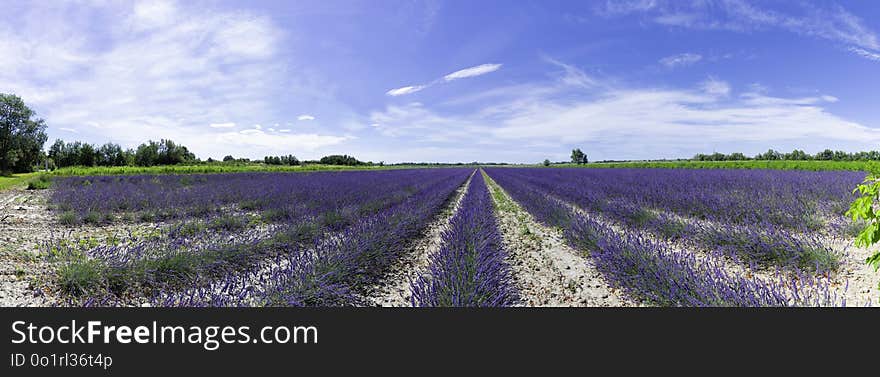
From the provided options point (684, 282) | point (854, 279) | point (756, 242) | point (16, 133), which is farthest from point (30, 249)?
point (16, 133)

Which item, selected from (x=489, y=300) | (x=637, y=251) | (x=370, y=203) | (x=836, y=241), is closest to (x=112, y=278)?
(x=489, y=300)

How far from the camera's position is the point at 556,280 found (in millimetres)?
4168

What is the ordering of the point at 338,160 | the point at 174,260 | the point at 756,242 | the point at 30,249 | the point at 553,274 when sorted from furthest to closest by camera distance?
the point at 338,160
the point at 30,249
the point at 756,242
the point at 553,274
the point at 174,260

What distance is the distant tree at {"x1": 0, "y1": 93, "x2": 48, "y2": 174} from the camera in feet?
108

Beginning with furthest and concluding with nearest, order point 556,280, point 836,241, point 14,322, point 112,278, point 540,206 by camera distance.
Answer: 1. point 540,206
2. point 836,241
3. point 556,280
4. point 112,278
5. point 14,322

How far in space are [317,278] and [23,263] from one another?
4130 millimetres

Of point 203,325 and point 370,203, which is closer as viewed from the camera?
point 203,325

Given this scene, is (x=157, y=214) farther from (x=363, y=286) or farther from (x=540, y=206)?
(x=540, y=206)

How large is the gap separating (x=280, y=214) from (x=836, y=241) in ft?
34.7

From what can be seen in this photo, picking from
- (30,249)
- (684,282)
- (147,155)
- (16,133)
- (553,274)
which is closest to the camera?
(684,282)

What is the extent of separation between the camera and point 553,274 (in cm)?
439

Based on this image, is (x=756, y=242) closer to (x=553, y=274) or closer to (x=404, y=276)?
(x=553, y=274)

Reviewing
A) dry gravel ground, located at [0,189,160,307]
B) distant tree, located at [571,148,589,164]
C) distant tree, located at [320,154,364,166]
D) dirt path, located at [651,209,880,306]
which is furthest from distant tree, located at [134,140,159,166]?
distant tree, located at [571,148,589,164]

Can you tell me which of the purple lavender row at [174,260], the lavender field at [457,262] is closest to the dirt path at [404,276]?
the lavender field at [457,262]
